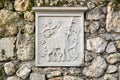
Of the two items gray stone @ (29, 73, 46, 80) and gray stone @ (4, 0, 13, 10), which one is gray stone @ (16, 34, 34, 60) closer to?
gray stone @ (29, 73, 46, 80)

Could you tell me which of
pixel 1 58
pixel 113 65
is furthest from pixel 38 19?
pixel 113 65

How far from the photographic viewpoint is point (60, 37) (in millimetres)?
3398

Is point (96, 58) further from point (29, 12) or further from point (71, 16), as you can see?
point (29, 12)

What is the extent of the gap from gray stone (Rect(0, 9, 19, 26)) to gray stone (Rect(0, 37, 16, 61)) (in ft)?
0.60

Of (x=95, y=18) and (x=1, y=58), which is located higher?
(x=95, y=18)

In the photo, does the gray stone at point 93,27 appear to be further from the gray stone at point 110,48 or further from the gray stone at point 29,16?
the gray stone at point 29,16

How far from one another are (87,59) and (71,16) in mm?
496

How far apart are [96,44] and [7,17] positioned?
1006mm

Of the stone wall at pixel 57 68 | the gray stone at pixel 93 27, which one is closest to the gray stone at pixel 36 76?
the stone wall at pixel 57 68

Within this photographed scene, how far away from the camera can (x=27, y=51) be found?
133 inches

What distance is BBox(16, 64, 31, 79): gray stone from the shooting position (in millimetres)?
3379

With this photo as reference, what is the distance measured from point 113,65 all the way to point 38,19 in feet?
3.14

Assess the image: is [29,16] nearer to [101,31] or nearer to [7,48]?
[7,48]

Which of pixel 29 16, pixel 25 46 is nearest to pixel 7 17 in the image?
pixel 29 16
